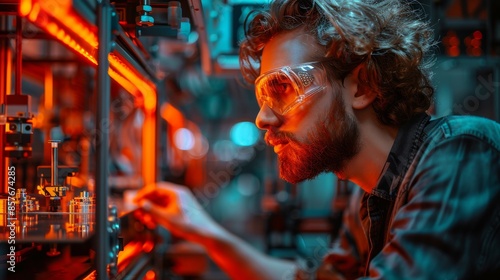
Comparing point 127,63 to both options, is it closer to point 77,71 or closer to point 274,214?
point 77,71

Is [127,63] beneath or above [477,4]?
beneath

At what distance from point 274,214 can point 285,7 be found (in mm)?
Answer: 4322

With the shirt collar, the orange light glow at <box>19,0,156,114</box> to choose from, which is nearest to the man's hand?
the orange light glow at <box>19,0,156,114</box>

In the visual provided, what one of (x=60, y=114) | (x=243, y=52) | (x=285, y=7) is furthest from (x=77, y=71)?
(x=285, y=7)

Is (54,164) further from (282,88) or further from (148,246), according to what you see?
(148,246)

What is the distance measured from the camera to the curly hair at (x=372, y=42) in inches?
60.0

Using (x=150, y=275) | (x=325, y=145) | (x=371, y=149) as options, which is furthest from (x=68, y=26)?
(x=150, y=275)

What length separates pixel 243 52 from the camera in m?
1.91

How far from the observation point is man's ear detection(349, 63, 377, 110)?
61.2 inches

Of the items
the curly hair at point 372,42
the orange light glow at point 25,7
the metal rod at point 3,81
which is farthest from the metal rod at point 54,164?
the curly hair at point 372,42

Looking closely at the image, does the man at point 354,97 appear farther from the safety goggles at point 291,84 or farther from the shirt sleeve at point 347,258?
the shirt sleeve at point 347,258

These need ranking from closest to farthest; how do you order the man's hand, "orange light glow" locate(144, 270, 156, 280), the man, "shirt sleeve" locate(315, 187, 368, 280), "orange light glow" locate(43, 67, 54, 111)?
1. the man
2. "orange light glow" locate(144, 270, 156, 280)
3. the man's hand
4. "shirt sleeve" locate(315, 187, 368, 280)
5. "orange light glow" locate(43, 67, 54, 111)

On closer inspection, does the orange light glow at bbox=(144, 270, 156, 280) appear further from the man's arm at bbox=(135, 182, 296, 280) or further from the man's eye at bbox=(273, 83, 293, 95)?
the man's eye at bbox=(273, 83, 293, 95)

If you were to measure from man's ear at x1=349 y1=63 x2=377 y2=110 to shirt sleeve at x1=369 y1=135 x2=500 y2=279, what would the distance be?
0.37 m
